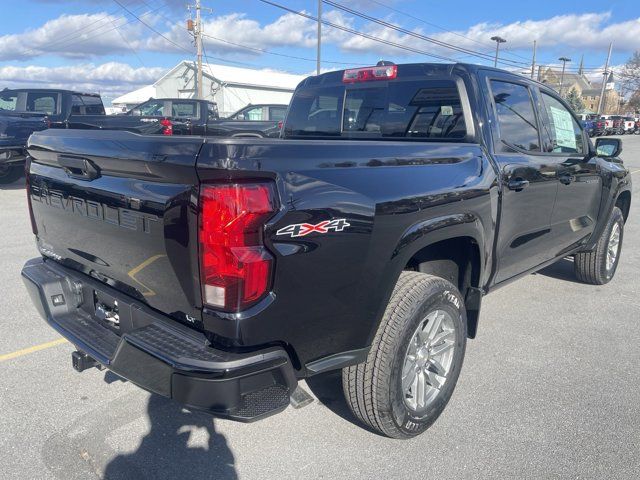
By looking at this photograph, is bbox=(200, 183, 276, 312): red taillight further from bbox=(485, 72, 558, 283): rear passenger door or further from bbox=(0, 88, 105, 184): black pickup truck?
bbox=(0, 88, 105, 184): black pickup truck

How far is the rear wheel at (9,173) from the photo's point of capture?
10.7m

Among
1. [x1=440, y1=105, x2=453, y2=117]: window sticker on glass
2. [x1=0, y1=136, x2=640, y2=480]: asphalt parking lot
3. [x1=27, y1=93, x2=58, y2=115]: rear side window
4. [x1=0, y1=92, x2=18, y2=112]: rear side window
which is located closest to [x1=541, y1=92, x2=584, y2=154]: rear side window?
[x1=440, y1=105, x2=453, y2=117]: window sticker on glass

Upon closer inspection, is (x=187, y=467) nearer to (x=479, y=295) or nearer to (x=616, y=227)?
(x=479, y=295)

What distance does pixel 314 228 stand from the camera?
2033mm

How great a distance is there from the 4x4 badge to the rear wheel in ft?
34.7

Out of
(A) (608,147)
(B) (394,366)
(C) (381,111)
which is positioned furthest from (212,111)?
(B) (394,366)

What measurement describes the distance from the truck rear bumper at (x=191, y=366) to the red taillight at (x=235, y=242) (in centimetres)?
22

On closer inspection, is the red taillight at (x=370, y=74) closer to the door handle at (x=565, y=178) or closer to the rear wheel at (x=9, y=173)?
the door handle at (x=565, y=178)

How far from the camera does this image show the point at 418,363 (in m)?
2.78

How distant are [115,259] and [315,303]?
98cm

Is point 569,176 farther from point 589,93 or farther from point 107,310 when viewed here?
point 589,93

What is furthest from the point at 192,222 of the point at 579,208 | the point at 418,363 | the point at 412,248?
the point at 579,208

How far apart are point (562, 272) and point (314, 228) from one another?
4822mm

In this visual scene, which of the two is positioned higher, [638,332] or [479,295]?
[479,295]
